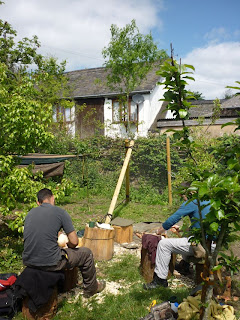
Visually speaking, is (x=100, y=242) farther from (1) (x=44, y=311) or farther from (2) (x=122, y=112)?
(2) (x=122, y=112)

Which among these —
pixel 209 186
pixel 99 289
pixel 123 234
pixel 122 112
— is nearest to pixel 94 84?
pixel 122 112

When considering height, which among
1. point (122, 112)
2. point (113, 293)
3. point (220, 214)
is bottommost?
point (113, 293)

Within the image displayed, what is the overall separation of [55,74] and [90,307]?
47.9 feet

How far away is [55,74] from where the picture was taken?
55.1ft

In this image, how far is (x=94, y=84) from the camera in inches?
865

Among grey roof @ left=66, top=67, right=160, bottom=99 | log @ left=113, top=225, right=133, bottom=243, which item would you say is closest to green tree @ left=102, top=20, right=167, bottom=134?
grey roof @ left=66, top=67, right=160, bottom=99

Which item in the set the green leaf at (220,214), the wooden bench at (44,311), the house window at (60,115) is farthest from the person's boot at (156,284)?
the house window at (60,115)

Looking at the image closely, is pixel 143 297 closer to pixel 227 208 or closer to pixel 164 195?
pixel 227 208

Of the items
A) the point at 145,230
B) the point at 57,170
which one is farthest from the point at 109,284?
the point at 57,170

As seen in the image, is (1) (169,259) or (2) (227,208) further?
(1) (169,259)

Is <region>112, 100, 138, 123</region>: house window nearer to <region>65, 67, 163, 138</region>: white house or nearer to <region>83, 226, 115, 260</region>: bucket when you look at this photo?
<region>65, 67, 163, 138</region>: white house

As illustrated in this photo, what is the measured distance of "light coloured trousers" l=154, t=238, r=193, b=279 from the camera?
14.4 ft

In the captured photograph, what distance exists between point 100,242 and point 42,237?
2110 millimetres

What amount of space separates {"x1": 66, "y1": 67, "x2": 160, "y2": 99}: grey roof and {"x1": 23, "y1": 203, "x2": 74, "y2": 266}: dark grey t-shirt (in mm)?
15063
